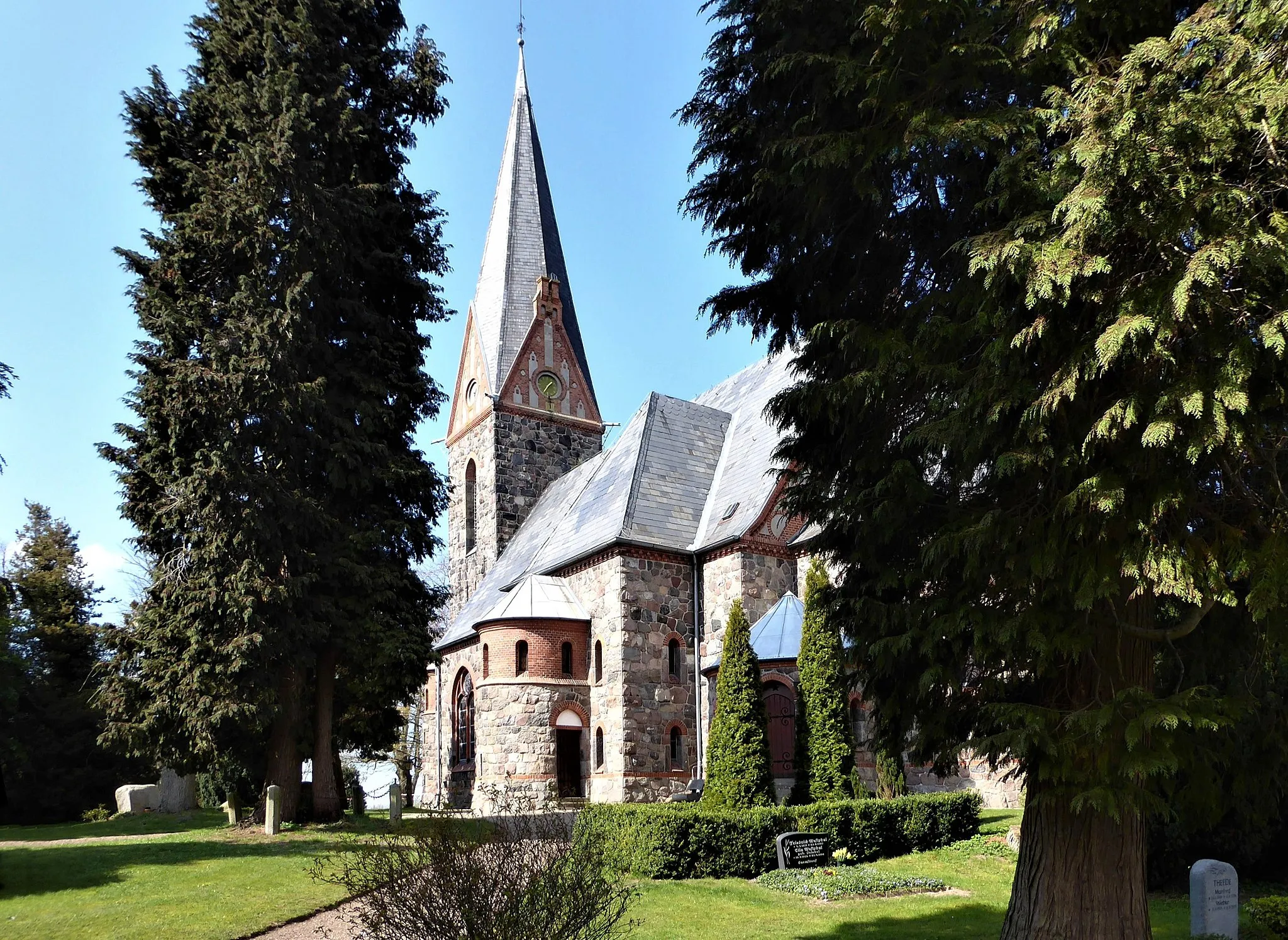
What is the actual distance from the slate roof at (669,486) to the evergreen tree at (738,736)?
6.21 m

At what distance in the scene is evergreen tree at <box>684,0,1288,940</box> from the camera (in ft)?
18.5

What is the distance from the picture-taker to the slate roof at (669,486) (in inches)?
932

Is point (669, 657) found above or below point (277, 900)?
above

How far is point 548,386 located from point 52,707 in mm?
18302

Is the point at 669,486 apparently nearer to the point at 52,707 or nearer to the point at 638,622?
the point at 638,622

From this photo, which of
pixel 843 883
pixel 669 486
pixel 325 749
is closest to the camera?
pixel 843 883

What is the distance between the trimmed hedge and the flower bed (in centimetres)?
54

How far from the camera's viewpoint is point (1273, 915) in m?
9.20

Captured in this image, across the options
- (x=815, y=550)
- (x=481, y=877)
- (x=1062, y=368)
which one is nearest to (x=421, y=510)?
(x=815, y=550)

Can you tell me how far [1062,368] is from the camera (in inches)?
240

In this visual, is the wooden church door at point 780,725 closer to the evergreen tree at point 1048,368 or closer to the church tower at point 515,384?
the evergreen tree at point 1048,368

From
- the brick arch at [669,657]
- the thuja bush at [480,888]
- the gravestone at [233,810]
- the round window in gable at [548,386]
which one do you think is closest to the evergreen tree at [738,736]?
the brick arch at [669,657]

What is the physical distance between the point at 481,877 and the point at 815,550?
13.8ft

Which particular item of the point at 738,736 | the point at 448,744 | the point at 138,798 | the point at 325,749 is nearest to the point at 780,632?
the point at 738,736
